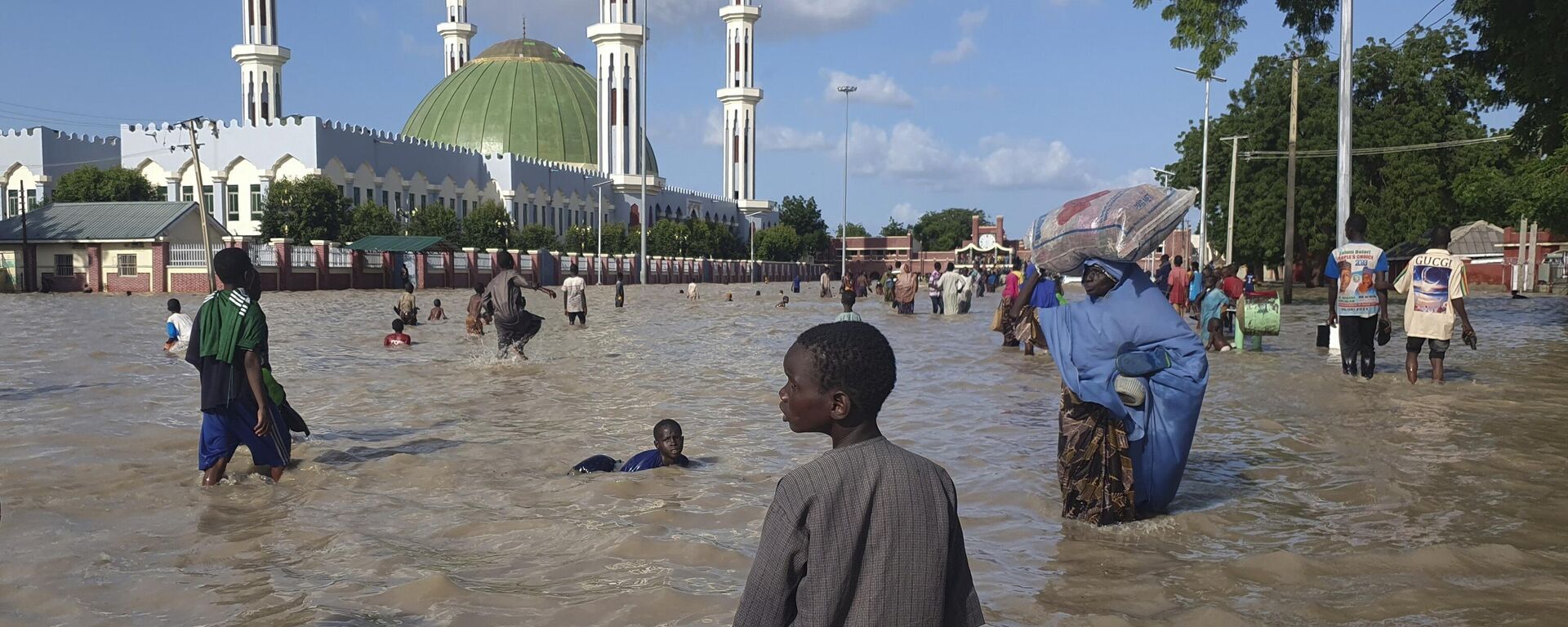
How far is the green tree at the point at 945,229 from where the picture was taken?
5266 inches

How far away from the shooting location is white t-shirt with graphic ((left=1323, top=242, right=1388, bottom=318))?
1048 centimetres

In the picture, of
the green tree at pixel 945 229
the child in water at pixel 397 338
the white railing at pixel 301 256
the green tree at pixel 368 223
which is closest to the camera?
the child in water at pixel 397 338

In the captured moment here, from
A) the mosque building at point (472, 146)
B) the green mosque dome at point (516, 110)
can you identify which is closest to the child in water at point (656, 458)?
the mosque building at point (472, 146)

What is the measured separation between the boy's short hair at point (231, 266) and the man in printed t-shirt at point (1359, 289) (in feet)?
27.4

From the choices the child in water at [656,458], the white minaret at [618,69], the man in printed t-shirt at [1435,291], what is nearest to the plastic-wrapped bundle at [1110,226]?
the child in water at [656,458]

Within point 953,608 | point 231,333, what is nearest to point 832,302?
point 231,333

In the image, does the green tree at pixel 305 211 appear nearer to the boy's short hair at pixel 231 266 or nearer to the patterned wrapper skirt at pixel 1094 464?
the boy's short hair at pixel 231 266

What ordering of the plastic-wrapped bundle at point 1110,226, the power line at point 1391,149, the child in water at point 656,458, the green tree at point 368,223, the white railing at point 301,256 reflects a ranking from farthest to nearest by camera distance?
1. the green tree at point 368,223
2. the white railing at point 301,256
3. the power line at point 1391,149
4. the child in water at point 656,458
5. the plastic-wrapped bundle at point 1110,226

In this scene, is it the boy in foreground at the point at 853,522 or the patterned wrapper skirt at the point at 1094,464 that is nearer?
the boy in foreground at the point at 853,522

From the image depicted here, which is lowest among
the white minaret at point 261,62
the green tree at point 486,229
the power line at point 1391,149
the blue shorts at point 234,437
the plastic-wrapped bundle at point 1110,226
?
the blue shorts at point 234,437

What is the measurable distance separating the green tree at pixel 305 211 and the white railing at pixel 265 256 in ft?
35.4

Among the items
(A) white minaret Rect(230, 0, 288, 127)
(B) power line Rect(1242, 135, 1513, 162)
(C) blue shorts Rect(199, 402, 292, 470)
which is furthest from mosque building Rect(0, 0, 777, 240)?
(B) power line Rect(1242, 135, 1513, 162)

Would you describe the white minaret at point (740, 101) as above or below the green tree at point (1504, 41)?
above

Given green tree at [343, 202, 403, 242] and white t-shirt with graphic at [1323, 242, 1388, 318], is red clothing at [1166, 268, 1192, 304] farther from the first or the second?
green tree at [343, 202, 403, 242]
